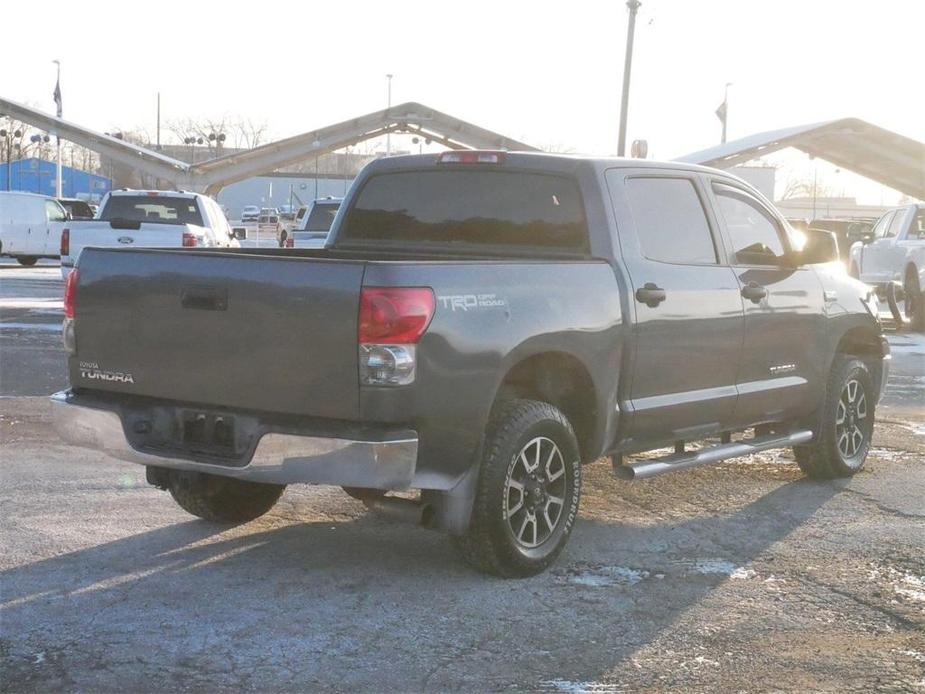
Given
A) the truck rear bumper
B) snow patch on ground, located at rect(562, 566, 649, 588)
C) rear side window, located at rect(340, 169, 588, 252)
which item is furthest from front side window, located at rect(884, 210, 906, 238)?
the truck rear bumper

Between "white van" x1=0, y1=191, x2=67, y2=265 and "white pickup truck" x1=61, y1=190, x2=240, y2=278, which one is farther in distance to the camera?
"white van" x1=0, y1=191, x2=67, y2=265

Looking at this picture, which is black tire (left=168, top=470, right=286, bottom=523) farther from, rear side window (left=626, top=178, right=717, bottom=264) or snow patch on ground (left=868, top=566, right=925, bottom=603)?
snow patch on ground (left=868, top=566, right=925, bottom=603)

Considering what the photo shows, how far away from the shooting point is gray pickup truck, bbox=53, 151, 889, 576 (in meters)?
5.30

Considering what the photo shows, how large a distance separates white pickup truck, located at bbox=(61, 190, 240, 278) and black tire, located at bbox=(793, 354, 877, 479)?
12.7m

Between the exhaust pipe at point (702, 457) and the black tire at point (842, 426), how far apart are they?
0.69ft

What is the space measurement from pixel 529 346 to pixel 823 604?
5.42 feet

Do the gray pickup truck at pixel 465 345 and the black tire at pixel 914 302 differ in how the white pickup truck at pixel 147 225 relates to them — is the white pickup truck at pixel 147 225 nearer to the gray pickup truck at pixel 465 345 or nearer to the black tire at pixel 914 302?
the black tire at pixel 914 302

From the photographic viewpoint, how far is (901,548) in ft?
21.7

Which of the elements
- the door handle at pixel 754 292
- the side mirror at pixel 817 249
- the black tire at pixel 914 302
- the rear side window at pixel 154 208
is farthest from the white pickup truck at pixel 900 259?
the door handle at pixel 754 292

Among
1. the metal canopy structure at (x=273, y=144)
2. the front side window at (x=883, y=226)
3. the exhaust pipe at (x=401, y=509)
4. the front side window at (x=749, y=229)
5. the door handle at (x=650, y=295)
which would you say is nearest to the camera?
the exhaust pipe at (x=401, y=509)

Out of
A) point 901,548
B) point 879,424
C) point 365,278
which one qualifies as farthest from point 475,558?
point 879,424

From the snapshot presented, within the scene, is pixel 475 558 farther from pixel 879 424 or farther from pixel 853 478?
pixel 879 424

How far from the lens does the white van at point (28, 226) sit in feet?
113

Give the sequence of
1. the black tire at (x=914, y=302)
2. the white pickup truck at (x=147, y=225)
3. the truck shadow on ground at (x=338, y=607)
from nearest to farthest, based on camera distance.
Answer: the truck shadow on ground at (x=338, y=607) < the white pickup truck at (x=147, y=225) < the black tire at (x=914, y=302)
